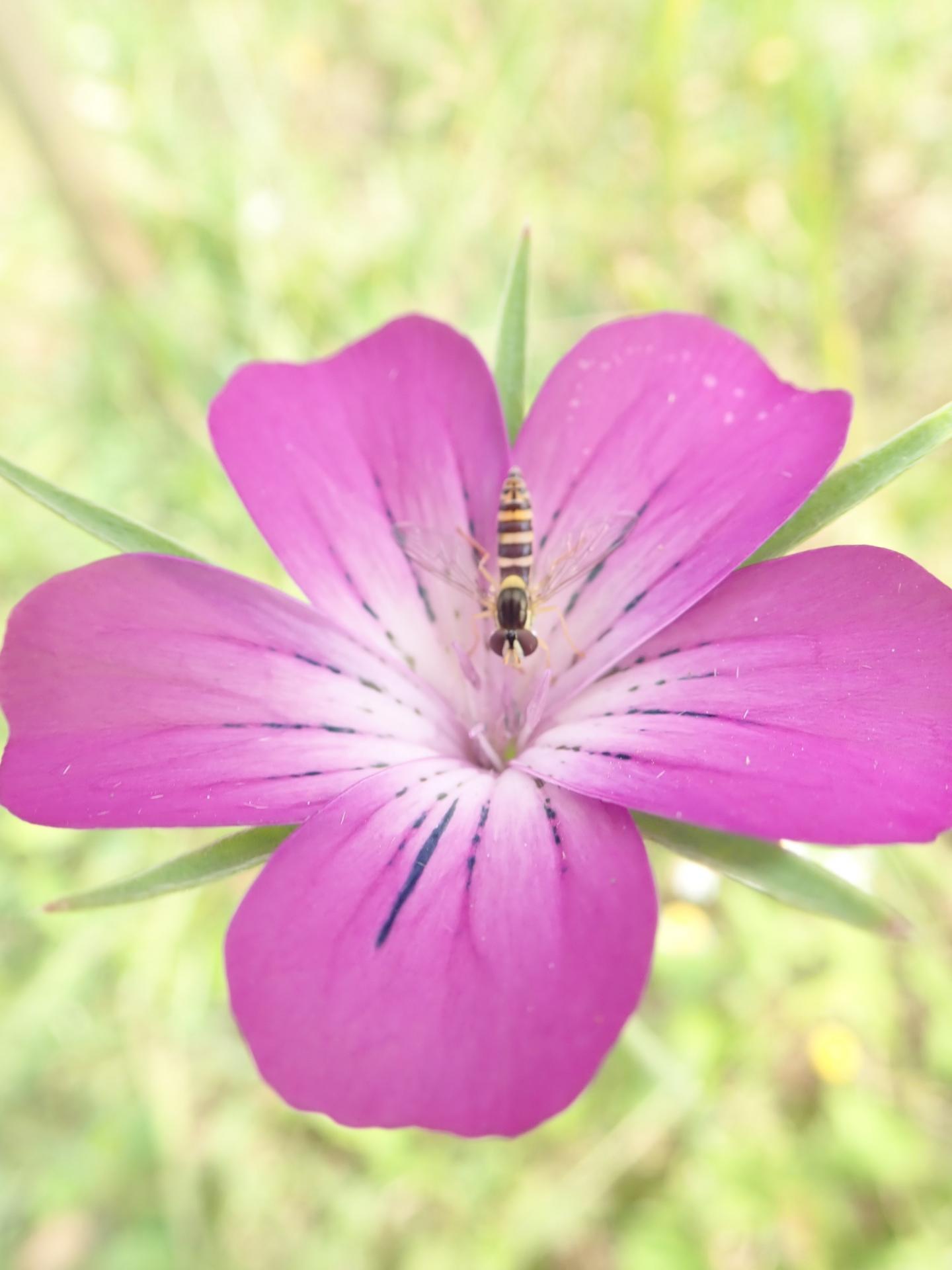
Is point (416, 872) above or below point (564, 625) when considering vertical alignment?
below

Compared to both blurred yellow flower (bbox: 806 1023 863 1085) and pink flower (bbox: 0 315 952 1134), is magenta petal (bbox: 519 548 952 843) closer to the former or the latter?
pink flower (bbox: 0 315 952 1134)

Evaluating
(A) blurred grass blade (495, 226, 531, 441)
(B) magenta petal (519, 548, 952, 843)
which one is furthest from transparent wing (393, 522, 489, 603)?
(B) magenta petal (519, 548, 952, 843)

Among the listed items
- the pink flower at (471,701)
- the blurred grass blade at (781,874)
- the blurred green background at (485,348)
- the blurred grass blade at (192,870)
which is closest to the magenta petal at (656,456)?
the pink flower at (471,701)

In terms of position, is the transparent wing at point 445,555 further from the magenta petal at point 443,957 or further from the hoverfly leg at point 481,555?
the magenta petal at point 443,957

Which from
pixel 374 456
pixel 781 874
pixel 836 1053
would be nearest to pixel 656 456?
pixel 374 456

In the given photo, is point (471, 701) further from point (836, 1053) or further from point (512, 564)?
point (836, 1053)

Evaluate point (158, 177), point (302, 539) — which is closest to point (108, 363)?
point (158, 177)

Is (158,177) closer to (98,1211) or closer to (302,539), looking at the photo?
(302,539)
